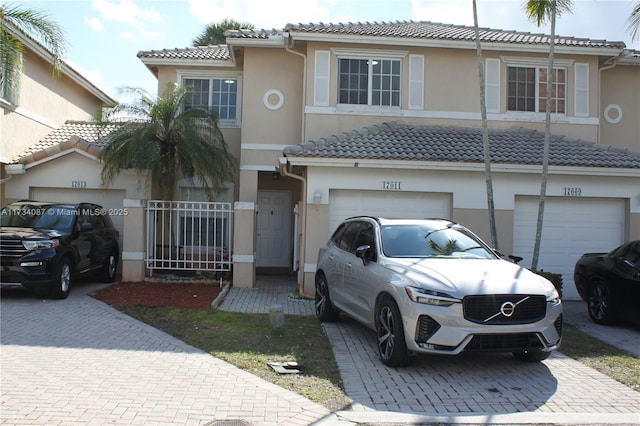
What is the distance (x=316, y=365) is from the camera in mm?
6477

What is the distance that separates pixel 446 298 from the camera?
19.0 ft

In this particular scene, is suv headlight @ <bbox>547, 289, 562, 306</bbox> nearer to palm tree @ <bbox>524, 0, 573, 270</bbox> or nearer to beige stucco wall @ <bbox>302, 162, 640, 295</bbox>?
palm tree @ <bbox>524, 0, 573, 270</bbox>

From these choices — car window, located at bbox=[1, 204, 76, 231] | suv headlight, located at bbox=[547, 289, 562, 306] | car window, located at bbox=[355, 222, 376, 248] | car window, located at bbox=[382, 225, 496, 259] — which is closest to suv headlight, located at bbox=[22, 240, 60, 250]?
car window, located at bbox=[1, 204, 76, 231]

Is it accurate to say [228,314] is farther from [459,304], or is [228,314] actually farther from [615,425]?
[615,425]

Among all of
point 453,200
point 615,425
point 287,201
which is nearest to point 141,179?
point 287,201

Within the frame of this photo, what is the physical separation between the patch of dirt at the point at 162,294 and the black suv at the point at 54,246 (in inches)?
28.1

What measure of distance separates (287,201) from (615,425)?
12089 millimetres

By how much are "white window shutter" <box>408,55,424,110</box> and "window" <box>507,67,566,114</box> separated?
244 cm

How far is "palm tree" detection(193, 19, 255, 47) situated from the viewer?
2313cm

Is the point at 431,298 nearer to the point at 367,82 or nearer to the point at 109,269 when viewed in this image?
the point at 109,269

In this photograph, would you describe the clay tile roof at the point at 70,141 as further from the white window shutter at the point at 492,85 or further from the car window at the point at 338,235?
the white window shutter at the point at 492,85

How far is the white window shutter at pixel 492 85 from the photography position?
14188mm

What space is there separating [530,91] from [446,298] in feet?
34.6

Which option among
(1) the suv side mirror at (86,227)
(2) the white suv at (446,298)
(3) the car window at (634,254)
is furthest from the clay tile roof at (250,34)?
(3) the car window at (634,254)
